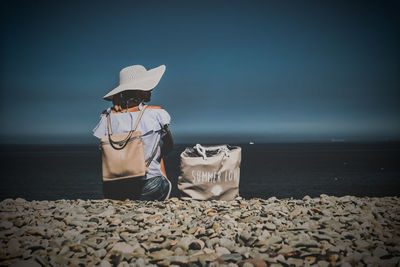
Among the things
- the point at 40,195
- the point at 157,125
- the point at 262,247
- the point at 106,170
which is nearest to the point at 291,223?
the point at 262,247

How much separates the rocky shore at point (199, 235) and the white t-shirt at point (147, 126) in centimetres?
71

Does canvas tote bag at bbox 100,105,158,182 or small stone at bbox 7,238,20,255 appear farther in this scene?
canvas tote bag at bbox 100,105,158,182

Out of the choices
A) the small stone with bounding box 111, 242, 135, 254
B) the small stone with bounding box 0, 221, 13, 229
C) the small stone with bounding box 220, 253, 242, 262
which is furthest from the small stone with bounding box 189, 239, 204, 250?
the small stone with bounding box 0, 221, 13, 229

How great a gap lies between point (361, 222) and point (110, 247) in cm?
274

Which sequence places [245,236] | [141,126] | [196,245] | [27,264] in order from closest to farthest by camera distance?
[27,264]
[196,245]
[245,236]
[141,126]

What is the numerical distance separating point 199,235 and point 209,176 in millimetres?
1350

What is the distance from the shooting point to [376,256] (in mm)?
2527

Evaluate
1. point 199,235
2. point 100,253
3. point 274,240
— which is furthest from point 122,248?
point 274,240

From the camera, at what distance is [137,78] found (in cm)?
448

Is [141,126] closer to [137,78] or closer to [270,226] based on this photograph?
[137,78]

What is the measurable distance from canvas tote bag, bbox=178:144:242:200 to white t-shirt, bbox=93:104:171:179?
0.45 meters

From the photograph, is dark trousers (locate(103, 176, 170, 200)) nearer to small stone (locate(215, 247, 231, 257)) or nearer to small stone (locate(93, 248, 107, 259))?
small stone (locate(93, 248, 107, 259))

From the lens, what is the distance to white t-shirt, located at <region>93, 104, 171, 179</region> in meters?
4.13

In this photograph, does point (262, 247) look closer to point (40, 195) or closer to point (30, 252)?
point (30, 252)
